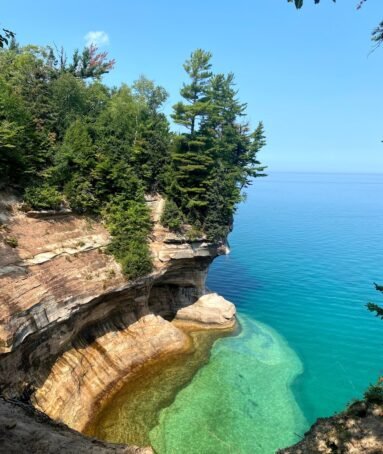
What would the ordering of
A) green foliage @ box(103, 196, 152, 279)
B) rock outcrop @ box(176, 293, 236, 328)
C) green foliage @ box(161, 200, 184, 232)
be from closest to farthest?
green foliage @ box(103, 196, 152, 279) → green foliage @ box(161, 200, 184, 232) → rock outcrop @ box(176, 293, 236, 328)

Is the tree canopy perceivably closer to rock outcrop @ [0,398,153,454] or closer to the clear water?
the clear water

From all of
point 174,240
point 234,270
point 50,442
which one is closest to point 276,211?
point 234,270

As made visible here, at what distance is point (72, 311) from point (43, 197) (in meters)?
8.27

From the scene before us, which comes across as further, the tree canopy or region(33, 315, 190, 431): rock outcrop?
the tree canopy

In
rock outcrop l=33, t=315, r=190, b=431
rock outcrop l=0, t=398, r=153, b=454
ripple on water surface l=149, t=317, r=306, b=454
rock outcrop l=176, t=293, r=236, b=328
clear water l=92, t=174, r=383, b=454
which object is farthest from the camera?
rock outcrop l=176, t=293, r=236, b=328

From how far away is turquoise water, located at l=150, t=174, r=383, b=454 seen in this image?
19828 mm

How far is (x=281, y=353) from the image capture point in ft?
93.9

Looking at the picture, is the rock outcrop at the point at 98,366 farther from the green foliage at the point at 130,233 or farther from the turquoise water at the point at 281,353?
the green foliage at the point at 130,233

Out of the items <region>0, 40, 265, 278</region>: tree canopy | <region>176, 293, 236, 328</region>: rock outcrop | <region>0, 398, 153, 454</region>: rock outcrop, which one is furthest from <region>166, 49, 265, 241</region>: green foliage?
<region>0, 398, 153, 454</region>: rock outcrop

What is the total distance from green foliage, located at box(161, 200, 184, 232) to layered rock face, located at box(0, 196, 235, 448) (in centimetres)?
76

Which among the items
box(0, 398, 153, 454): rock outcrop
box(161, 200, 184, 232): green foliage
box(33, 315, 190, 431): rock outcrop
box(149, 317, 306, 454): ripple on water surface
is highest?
box(161, 200, 184, 232): green foliage

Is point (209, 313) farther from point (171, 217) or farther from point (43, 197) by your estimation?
point (43, 197)

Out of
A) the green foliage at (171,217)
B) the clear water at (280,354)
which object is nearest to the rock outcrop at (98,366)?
the clear water at (280,354)

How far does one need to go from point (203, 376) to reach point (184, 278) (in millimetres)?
9984
